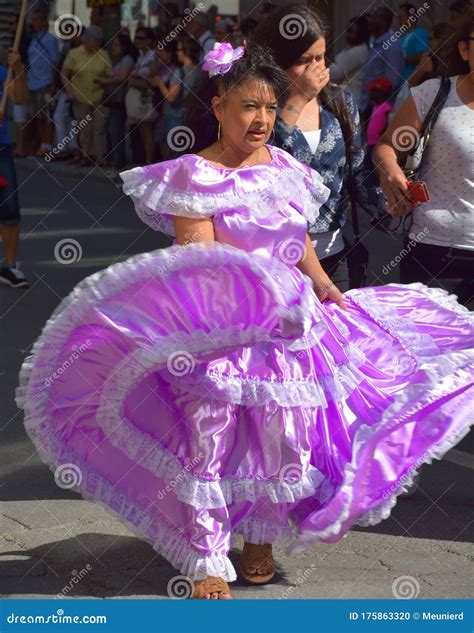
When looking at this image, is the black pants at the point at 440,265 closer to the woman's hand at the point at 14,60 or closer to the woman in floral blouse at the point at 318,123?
the woman in floral blouse at the point at 318,123

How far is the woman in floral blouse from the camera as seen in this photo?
4949 mm

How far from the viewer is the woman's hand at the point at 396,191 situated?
5.27m

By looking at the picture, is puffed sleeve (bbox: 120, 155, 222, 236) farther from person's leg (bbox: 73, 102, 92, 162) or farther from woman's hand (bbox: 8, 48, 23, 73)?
person's leg (bbox: 73, 102, 92, 162)

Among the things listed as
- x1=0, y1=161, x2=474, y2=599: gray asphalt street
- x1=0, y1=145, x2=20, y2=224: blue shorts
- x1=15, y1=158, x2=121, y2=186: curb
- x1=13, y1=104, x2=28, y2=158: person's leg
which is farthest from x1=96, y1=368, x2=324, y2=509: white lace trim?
x1=13, y1=104, x2=28, y2=158: person's leg

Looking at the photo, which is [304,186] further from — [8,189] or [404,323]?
[8,189]

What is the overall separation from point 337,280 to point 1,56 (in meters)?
4.44

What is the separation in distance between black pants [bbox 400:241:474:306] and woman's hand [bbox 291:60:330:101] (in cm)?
86

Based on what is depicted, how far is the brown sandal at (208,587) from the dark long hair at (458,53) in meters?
2.36

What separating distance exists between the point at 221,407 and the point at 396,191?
4.91 ft

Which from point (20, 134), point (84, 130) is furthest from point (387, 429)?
point (20, 134)

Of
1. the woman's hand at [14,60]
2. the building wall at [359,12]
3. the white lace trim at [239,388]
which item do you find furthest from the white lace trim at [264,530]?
the building wall at [359,12]

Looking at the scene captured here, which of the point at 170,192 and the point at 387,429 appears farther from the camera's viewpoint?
the point at 170,192

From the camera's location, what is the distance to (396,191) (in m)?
5.29

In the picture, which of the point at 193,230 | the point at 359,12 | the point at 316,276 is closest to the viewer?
the point at 193,230
